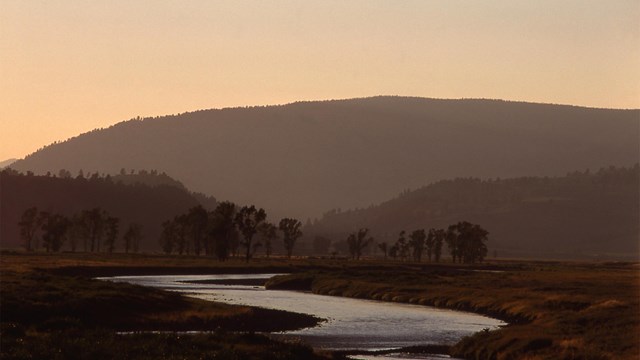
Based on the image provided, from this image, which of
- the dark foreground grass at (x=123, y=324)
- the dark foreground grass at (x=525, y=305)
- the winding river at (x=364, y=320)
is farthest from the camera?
the winding river at (x=364, y=320)

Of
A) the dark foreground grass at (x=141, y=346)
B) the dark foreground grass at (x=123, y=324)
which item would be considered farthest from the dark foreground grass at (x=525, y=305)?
the dark foreground grass at (x=141, y=346)

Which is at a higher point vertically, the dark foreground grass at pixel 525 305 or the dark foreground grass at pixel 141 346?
the dark foreground grass at pixel 525 305

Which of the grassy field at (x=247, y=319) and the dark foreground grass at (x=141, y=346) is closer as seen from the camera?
the dark foreground grass at (x=141, y=346)

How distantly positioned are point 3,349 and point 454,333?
4298 cm

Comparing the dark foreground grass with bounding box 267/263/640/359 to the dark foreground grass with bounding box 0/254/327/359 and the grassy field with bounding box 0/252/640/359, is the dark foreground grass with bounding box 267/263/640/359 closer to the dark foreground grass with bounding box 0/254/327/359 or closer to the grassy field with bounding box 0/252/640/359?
the grassy field with bounding box 0/252/640/359

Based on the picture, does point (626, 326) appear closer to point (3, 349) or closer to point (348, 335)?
point (348, 335)

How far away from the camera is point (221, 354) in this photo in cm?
5938

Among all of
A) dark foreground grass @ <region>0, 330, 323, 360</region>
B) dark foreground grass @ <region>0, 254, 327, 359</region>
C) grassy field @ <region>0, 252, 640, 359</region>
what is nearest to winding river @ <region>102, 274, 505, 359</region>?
grassy field @ <region>0, 252, 640, 359</region>

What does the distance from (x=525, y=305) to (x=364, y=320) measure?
1764 cm

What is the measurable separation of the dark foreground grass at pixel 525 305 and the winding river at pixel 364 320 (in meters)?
4.46

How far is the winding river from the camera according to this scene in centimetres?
8231

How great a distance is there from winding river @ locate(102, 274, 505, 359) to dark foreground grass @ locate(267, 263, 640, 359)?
14.6 feet

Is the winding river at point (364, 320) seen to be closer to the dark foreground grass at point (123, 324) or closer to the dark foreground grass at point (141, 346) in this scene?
the dark foreground grass at point (123, 324)

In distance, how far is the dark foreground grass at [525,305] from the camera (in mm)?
67125
